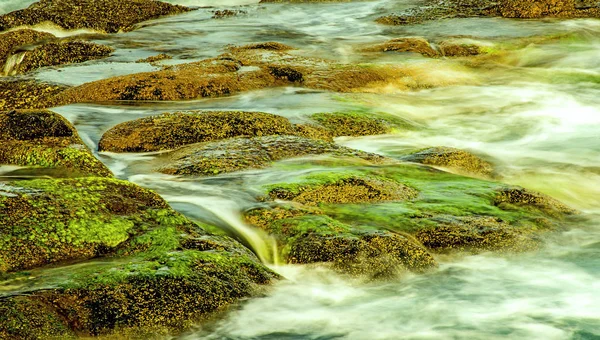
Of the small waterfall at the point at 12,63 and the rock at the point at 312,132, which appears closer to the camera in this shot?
the rock at the point at 312,132

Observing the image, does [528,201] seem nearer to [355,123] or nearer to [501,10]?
[355,123]

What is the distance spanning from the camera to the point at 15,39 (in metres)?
17.5

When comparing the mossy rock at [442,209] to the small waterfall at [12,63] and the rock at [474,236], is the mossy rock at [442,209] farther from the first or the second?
the small waterfall at [12,63]

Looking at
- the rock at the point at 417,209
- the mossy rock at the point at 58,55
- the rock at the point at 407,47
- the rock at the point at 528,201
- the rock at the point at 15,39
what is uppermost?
the rock at the point at 15,39

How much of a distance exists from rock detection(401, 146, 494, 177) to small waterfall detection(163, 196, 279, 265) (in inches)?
115

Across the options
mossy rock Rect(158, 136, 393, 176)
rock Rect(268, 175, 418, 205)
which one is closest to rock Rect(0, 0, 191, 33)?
mossy rock Rect(158, 136, 393, 176)

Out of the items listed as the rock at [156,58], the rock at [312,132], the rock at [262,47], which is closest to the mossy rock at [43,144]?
the rock at [312,132]

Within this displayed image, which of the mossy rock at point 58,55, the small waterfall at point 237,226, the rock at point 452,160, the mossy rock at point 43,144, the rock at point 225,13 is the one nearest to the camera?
the small waterfall at point 237,226

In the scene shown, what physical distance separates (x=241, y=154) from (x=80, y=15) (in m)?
12.8

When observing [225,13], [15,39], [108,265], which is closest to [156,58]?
[15,39]

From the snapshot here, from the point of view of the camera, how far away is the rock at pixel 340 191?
7.86 metres

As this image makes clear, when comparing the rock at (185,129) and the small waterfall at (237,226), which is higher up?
the rock at (185,129)

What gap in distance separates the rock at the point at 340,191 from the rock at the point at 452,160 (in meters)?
1.42

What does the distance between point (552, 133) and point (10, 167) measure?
27.5 feet
